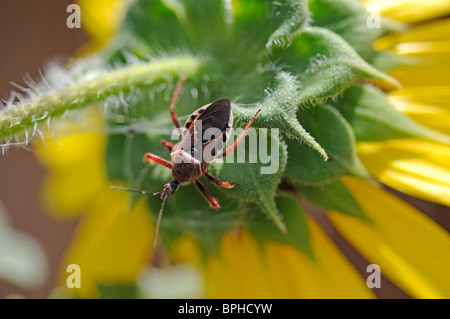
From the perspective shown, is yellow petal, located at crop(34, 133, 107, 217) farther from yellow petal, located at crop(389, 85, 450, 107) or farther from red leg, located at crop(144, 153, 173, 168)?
yellow petal, located at crop(389, 85, 450, 107)

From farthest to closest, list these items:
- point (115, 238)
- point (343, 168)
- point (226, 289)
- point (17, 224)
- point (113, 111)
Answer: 1. point (17, 224)
2. point (115, 238)
3. point (226, 289)
4. point (113, 111)
5. point (343, 168)

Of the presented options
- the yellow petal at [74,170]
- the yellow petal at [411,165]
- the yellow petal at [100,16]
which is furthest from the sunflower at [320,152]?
the yellow petal at [100,16]

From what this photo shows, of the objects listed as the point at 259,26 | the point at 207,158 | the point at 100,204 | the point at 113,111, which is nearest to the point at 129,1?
the point at 113,111

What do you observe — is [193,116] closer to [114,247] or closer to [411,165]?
[411,165]

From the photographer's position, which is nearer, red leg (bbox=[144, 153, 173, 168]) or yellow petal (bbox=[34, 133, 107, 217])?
red leg (bbox=[144, 153, 173, 168])

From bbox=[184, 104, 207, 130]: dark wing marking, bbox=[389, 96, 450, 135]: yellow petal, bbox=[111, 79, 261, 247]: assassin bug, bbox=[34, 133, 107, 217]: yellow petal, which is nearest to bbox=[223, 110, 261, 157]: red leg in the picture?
bbox=[111, 79, 261, 247]: assassin bug

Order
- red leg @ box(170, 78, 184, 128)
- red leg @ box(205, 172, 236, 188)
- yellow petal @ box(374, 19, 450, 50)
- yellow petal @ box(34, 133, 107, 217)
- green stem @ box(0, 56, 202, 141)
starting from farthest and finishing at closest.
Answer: yellow petal @ box(34, 133, 107, 217) → yellow petal @ box(374, 19, 450, 50) → red leg @ box(170, 78, 184, 128) → red leg @ box(205, 172, 236, 188) → green stem @ box(0, 56, 202, 141)

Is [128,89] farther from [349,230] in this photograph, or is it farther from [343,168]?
[349,230]
